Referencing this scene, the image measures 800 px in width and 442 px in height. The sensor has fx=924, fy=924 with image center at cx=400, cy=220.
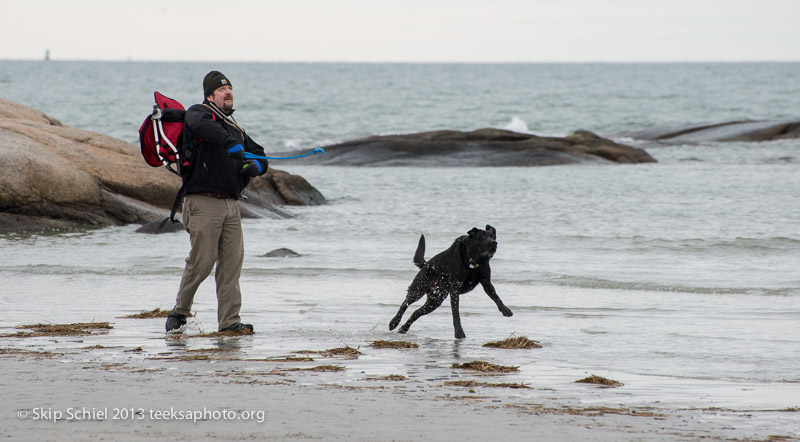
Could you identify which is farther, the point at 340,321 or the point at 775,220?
the point at 775,220

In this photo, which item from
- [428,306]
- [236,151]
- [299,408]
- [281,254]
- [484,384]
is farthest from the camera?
[281,254]

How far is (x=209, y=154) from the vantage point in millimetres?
6734

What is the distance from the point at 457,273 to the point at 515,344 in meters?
0.73

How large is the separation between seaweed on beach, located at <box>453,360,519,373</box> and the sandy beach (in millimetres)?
123

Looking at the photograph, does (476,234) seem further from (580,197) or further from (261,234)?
(580,197)

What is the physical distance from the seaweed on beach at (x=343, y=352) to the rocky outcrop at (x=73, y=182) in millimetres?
8980

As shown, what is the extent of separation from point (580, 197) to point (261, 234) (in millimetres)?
8169

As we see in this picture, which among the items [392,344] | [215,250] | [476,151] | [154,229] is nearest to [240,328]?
[215,250]

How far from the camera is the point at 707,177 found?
78.6 ft

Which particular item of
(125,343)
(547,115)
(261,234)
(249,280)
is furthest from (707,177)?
(547,115)

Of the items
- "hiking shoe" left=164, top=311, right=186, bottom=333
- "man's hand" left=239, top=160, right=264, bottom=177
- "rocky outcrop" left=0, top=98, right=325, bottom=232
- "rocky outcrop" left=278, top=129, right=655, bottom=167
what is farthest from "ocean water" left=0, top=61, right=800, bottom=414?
"man's hand" left=239, top=160, right=264, bottom=177

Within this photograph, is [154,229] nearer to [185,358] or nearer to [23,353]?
[23,353]

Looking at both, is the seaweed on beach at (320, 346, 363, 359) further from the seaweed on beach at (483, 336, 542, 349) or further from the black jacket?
the black jacket

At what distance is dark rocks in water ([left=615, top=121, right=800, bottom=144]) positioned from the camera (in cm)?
3425
